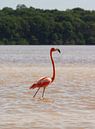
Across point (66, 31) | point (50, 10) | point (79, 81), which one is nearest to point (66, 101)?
point (79, 81)

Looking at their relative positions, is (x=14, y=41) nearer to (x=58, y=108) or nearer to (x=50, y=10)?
(x=50, y=10)

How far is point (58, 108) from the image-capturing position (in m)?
12.2

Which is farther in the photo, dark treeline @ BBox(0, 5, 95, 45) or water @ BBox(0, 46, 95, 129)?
dark treeline @ BBox(0, 5, 95, 45)

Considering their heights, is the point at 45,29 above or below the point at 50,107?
below

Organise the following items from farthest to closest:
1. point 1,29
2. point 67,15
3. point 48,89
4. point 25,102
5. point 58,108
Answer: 1. point 67,15
2. point 1,29
3. point 48,89
4. point 25,102
5. point 58,108

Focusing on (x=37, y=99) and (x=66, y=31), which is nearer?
(x=37, y=99)

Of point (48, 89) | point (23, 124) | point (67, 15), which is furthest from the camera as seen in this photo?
point (67, 15)

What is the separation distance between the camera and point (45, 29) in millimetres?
80688

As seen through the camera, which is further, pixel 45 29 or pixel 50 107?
pixel 45 29

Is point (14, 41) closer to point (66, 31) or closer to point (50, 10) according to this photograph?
point (66, 31)

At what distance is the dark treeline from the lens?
7981 cm

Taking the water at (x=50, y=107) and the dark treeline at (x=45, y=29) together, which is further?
the dark treeline at (x=45, y=29)

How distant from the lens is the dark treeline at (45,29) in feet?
262

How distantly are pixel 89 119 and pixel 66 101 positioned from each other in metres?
2.76
